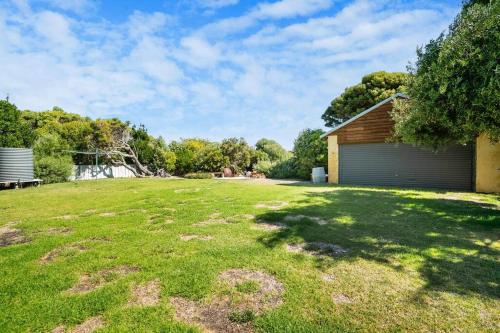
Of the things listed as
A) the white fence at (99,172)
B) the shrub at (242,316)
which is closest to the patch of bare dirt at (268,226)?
the shrub at (242,316)

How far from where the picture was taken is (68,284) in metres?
3.51

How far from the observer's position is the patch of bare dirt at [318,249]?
440 centimetres

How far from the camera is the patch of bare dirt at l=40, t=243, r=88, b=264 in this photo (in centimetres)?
442

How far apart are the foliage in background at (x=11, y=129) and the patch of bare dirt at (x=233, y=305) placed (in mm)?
27107

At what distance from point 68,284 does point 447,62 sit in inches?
348

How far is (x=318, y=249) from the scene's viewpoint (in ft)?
15.0

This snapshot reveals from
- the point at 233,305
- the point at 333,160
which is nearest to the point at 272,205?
the point at 233,305

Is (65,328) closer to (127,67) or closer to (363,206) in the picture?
(363,206)

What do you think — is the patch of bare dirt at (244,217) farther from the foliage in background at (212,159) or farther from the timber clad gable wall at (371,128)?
the foliage in background at (212,159)

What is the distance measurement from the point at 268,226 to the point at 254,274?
7.69ft

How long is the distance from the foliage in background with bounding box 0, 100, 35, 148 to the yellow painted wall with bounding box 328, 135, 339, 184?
25.1m

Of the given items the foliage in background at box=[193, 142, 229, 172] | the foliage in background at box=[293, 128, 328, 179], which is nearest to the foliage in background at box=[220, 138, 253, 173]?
the foliage in background at box=[193, 142, 229, 172]

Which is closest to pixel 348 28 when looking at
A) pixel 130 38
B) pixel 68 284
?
pixel 130 38

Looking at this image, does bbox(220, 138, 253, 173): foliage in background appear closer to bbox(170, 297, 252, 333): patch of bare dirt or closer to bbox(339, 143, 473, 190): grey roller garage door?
bbox(339, 143, 473, 190): grey roller garage door
